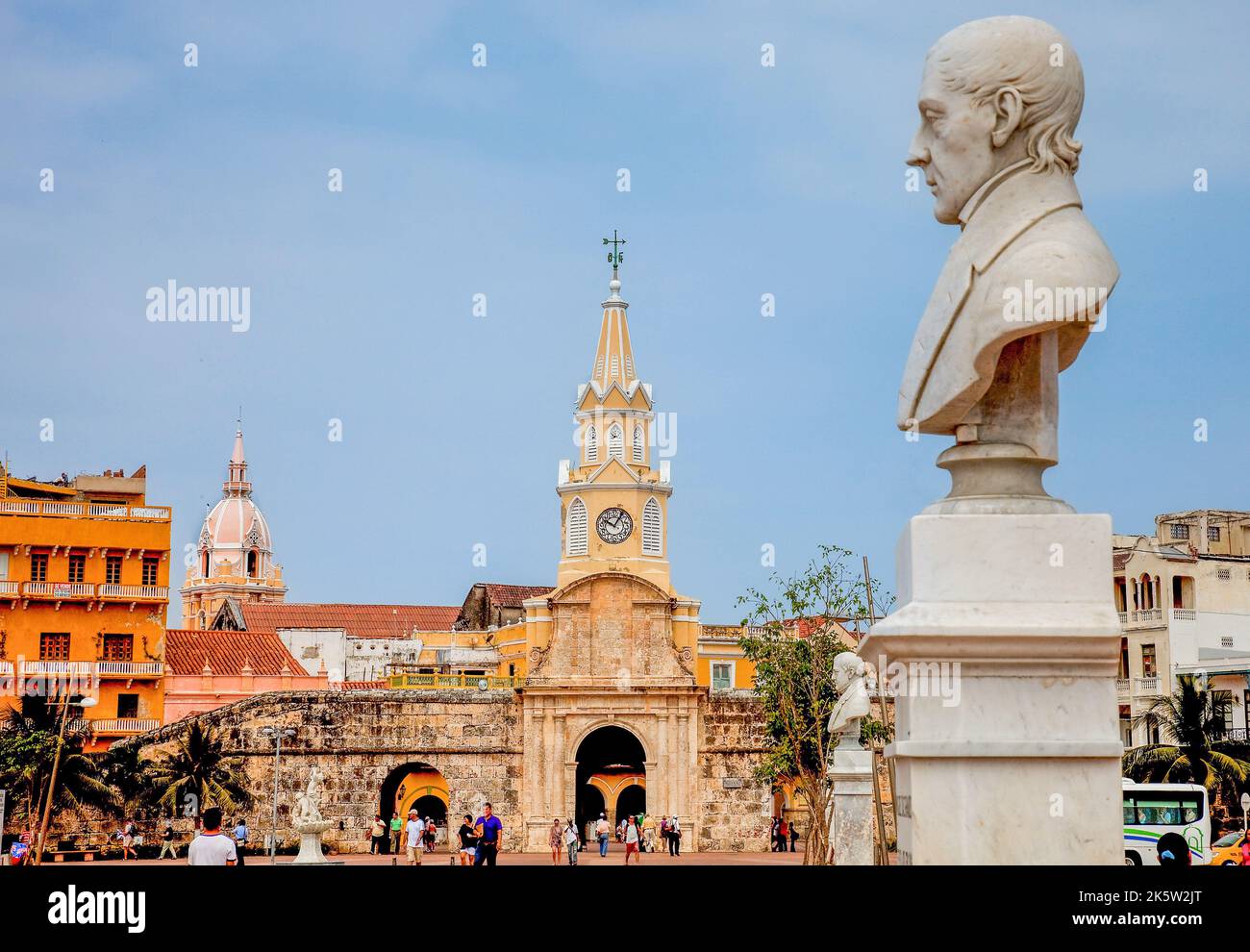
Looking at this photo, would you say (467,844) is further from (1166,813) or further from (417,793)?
(417,793)

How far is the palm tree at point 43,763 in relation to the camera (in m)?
40.9

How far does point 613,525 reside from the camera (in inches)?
2176

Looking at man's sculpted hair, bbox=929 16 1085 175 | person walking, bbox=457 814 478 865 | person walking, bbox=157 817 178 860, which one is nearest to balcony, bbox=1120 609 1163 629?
person walking, bbox=457 814 478 865

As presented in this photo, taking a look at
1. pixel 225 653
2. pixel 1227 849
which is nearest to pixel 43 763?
pixel 225 653

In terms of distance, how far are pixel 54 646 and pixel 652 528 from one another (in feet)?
61.5

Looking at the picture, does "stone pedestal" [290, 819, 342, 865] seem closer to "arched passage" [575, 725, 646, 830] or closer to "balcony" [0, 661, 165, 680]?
"balcony" [0, 661, 165, 680]

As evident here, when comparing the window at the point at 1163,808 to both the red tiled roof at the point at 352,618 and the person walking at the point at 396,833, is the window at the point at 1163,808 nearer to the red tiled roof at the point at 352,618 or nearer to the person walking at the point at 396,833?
the person walking at the point at 396,833

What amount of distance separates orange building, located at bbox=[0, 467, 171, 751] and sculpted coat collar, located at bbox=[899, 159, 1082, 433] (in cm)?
4442

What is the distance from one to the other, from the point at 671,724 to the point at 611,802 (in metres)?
7.24

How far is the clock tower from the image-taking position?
55.2 meters

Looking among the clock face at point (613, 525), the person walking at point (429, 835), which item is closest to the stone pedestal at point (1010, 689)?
the person walking at point (429, 835)

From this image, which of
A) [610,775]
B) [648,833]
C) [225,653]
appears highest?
[225,653]

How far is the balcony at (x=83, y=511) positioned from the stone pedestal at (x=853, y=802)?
36.6 m
